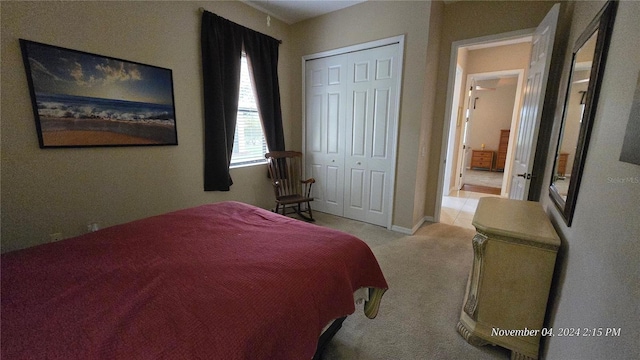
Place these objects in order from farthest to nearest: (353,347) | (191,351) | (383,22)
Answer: (383,22) < (353,347) < (191,351)

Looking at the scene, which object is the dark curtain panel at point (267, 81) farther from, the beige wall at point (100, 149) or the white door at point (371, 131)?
the white door at point (371, 131)

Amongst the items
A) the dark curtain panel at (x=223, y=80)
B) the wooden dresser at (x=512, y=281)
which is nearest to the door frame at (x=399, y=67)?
the dark curtain panel at (x=223, y=80)

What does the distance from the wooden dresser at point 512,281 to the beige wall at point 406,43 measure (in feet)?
5.16

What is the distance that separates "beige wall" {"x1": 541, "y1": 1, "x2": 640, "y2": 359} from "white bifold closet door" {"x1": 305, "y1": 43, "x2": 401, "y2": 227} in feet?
6.74

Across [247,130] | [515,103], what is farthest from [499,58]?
[247,130]

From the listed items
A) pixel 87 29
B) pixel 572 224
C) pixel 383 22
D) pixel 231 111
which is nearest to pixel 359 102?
pixel 383 22

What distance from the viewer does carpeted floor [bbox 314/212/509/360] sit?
149cm

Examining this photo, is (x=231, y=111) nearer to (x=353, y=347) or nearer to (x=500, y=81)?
(x=353, y=347)

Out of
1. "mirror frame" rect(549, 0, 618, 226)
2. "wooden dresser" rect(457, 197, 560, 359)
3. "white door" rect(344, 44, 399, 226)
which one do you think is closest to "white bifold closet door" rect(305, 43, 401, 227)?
"white door" rect(344, 44, 399, 226)

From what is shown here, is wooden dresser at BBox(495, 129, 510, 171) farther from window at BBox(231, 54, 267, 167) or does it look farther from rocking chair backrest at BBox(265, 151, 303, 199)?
window at BBox(231, 54, 267, 167)

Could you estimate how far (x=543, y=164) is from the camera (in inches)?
99.0

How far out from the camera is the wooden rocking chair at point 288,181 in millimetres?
3389

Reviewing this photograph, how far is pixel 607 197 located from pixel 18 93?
10.9 feet

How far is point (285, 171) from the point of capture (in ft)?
12.1
